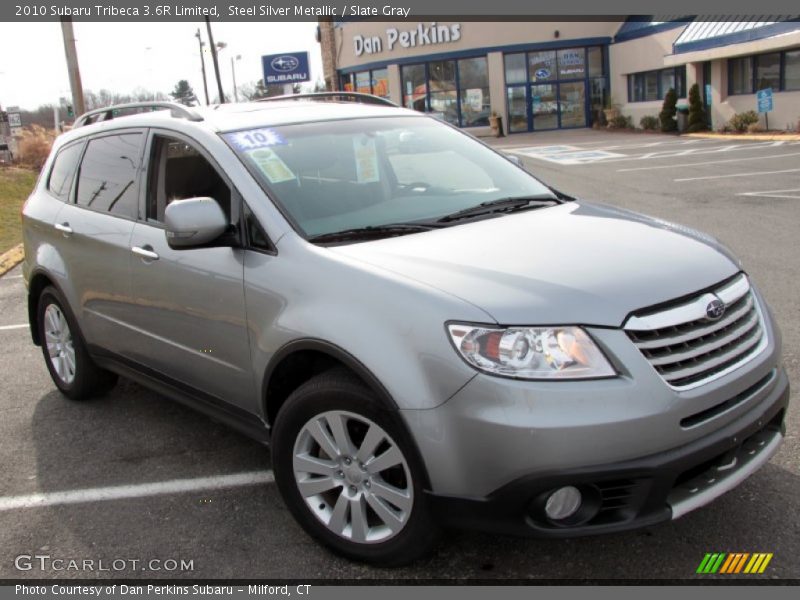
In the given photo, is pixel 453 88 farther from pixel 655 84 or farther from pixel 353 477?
pixel 353 477

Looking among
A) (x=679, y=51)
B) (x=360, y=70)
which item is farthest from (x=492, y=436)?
(x=360, y=70)

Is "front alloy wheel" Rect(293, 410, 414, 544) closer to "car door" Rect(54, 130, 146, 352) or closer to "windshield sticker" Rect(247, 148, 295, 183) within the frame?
"windshield sticker" Rect(247, 148, 295, 183)

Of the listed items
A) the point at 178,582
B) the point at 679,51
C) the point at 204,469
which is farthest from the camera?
the point at 679,51

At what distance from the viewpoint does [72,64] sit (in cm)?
1675

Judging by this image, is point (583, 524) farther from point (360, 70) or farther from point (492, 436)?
point (360, 70)

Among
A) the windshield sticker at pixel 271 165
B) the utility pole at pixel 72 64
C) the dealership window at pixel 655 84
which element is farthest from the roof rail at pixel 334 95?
the dealership window at pixel 655 84

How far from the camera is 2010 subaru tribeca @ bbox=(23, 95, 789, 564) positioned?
2.61 meters

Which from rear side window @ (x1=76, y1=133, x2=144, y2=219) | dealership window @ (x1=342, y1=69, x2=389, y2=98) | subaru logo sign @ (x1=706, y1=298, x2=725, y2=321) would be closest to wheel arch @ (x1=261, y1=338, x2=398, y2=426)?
subaru logo sign @ (x1=706, y1=298, x2=725, y2=321)

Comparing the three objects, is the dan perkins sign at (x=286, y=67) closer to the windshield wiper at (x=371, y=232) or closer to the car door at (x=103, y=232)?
the car door at (x=103, y=232)

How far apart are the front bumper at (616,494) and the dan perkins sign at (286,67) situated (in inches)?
1723

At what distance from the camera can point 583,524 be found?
267 centimetres

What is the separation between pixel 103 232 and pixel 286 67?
42138 millimetres

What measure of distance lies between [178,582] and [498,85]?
35562 mm

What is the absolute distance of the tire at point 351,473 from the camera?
9.33ft
